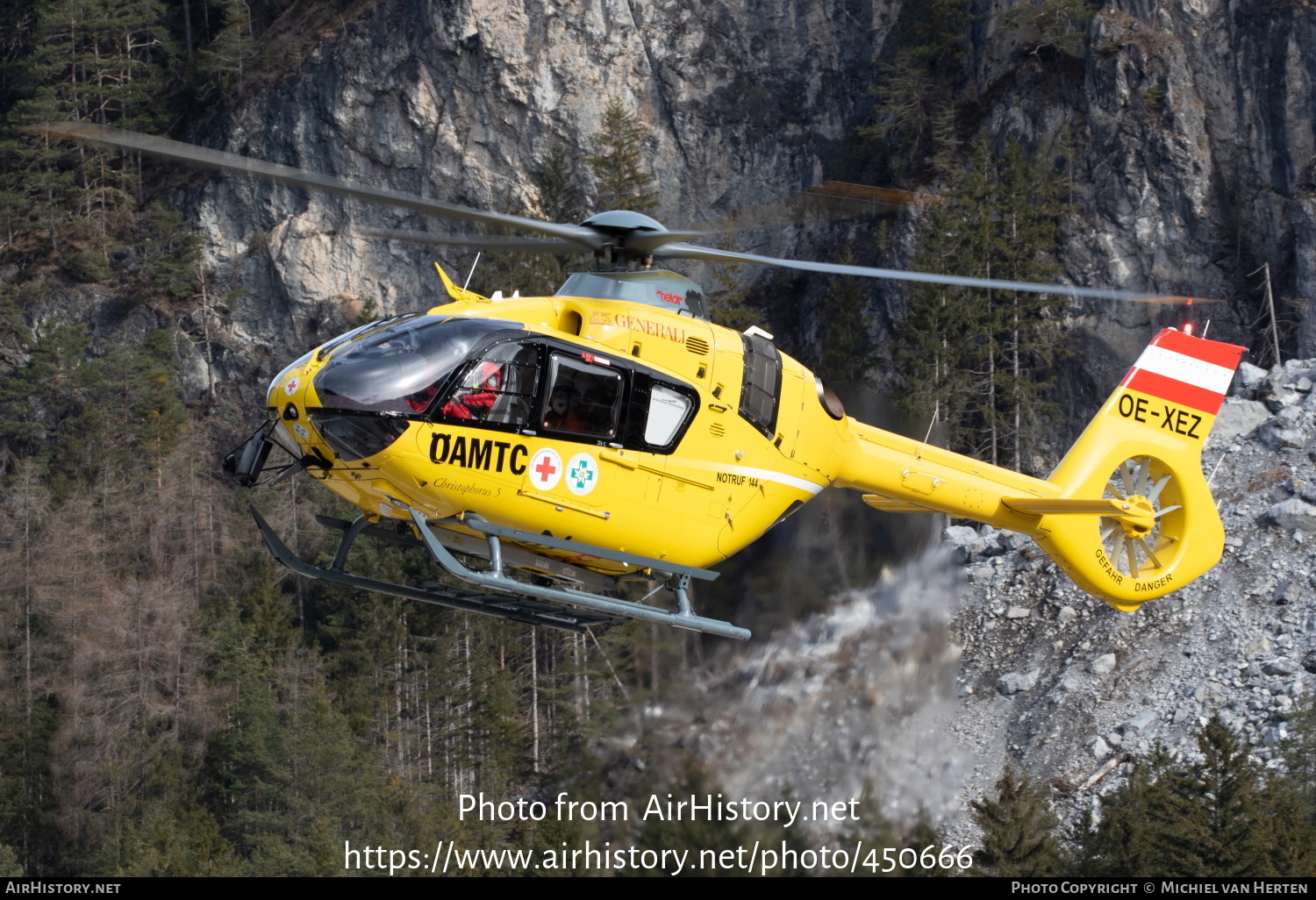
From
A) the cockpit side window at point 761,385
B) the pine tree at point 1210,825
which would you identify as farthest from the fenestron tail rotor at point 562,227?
the pine tree at point 1210,825

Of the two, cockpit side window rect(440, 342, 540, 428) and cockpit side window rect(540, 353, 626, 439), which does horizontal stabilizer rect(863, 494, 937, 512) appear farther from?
cockpit side window rect(440, 342, 540, 428)

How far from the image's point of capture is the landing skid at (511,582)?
13.2 m

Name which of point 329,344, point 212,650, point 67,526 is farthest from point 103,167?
point 329,344

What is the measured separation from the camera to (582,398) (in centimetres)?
1379

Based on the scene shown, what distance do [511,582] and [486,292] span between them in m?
26.7

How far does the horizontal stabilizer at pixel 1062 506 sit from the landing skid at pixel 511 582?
→ 444 cm

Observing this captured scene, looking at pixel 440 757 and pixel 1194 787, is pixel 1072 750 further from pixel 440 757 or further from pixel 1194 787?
pixel 440 757

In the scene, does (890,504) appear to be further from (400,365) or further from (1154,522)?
(400,365)

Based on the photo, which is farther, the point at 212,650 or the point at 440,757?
the point at 212,650

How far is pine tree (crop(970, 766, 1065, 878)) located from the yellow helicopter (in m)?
7.52

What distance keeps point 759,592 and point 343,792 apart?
1158cm

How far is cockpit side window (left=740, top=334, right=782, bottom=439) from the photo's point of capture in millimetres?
15062

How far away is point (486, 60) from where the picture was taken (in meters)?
52.1

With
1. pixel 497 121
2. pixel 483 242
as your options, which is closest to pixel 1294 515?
pixel 483 242
